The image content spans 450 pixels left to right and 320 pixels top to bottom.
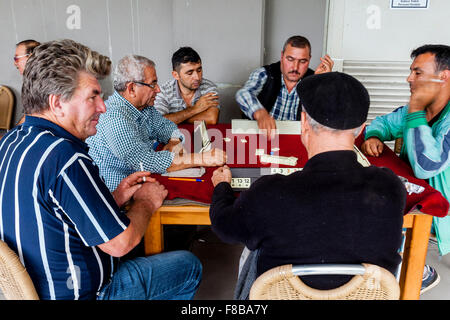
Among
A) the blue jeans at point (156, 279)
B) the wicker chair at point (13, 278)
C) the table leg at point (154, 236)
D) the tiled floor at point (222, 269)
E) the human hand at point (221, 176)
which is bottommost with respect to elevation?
the tiled floor at point (222, 269)

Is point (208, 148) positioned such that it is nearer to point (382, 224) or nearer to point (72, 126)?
point (72, 126)

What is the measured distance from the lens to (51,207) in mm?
1084

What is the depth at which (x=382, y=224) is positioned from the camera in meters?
0.97

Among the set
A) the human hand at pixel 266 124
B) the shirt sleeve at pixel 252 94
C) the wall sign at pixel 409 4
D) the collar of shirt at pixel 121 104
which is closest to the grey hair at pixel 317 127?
the collar of shirt at pixel 121 104

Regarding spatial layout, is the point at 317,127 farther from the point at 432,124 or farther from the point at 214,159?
the point at 432,124

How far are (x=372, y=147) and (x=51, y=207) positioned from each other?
161cm

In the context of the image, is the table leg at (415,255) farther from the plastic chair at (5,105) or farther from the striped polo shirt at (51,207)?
the plastic chair at (5,105)

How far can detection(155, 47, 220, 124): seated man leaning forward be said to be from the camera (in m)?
2.81

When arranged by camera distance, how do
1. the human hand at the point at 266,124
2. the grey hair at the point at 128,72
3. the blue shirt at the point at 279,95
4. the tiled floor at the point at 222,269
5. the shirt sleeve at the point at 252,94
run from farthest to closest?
the blue shirt at the point at 279,95, the shirt sleeve at the point at 252,94, the human hand at the point at 266,124, the tiled floor at the point at 222,269, the grey hair at the point at 128,72

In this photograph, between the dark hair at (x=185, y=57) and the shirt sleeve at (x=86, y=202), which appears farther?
the dark hair at (x=185, y=57)

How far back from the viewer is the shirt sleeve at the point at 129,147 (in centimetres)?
178

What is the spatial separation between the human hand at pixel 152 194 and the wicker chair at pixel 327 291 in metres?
0.63

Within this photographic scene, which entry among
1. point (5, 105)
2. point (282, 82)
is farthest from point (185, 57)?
point (5, 105)

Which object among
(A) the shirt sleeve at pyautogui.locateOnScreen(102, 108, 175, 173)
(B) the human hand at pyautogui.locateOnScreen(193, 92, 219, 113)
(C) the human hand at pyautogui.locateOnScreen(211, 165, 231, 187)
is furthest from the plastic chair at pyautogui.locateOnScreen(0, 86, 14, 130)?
(C) the human hand at pyautogui.locateOnScreen(211, 165, 231, 187)
